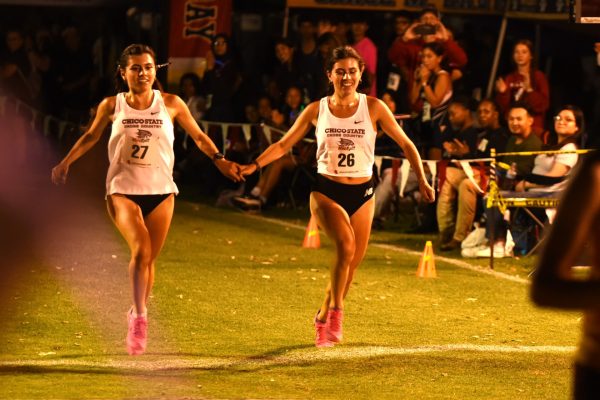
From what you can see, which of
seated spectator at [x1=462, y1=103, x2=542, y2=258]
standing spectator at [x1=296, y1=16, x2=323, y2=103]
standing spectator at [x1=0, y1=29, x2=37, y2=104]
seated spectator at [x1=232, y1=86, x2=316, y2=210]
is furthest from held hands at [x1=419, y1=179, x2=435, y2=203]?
standing spectator at [x1=0, y1=29, x2=37, y2=104]

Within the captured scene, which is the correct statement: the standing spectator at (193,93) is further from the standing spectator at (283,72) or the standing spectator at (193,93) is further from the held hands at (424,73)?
the held hands at (424,73)

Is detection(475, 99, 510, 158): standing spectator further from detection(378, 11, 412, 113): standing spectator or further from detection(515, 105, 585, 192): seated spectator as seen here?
detection(378, 11, 412, 113): standing spectator

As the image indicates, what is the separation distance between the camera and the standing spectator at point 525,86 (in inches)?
650

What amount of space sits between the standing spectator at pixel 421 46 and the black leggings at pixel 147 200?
28.3 ft

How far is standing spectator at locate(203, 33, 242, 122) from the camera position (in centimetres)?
2002

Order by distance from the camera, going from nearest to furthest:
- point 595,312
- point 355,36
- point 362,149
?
point 595,312 < point 362,149 < point 355,36

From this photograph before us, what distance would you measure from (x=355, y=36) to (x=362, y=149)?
30.7 feet

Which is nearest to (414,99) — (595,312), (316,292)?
(316,292)

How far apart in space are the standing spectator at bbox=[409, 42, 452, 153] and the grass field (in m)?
1.50

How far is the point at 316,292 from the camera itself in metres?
12.6

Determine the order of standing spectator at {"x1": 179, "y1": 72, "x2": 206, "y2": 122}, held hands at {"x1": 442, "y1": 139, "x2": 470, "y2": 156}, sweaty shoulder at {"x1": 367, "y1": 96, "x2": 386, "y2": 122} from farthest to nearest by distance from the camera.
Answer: standing spectator at {"x1": 179, "y1": 72, "x2": 206, "y2": 122}, held hands at {"x1": 442, "y1": 139, "x2": 470, "y2": 156}, sweaty shoulder at {"x1": 367, "y1": 96, "x2": 386, "y2": 122}

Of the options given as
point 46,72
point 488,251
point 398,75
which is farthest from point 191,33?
point 488,251

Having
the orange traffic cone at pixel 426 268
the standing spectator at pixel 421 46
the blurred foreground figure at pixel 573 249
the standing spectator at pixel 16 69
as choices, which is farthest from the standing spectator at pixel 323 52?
the blurred foreground figure at pixel 573 249

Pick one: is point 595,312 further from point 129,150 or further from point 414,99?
point 414,99
